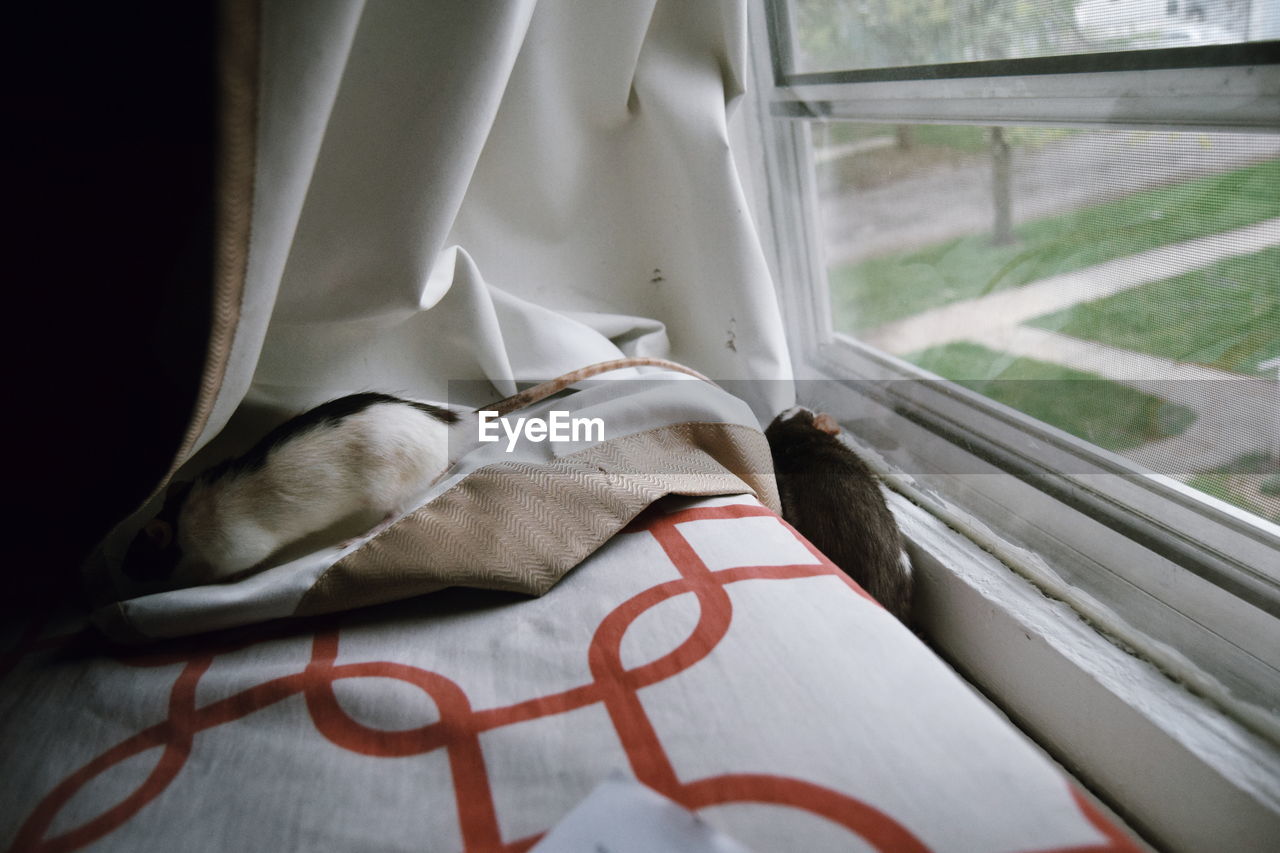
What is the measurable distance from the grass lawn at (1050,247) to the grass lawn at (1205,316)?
21 millimetres

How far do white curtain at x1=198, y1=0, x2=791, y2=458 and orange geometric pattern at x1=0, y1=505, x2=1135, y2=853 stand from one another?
0.86 ft

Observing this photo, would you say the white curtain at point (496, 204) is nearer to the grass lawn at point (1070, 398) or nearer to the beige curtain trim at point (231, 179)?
the beige curtain trim at point (231, 179)

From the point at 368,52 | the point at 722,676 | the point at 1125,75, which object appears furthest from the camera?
the point at 368,52

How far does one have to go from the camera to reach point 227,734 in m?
0.47

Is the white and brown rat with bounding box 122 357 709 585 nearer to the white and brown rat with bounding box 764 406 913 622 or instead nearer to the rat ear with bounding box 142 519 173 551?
the rat ear with bounding box 142 519 173 551

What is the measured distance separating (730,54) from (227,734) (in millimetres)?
848

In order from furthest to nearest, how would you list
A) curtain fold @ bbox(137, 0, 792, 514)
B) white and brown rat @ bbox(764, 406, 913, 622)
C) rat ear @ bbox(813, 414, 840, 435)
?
rat ear @ bbox(813, 414, 840, 435)
white and brown rat @ bbox(764, 406, 913, 622)
curtain fold @ bbox(137, 0, 792, 514)

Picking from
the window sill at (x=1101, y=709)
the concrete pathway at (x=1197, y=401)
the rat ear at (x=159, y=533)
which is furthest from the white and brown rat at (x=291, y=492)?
the concrete pathway at (x=1197, y=401)

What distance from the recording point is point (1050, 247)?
698 millimetres

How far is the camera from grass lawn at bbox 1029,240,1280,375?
1.70 ft

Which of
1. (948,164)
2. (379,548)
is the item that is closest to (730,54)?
(948,164)

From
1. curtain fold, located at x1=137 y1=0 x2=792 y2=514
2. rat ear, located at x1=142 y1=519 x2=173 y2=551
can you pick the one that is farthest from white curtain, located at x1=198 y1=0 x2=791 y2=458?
rat ear, located at x1=142 y1=519 x2=173 y2=551

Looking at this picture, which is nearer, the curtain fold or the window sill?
the window sill

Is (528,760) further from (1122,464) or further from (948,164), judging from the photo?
(948,164)
